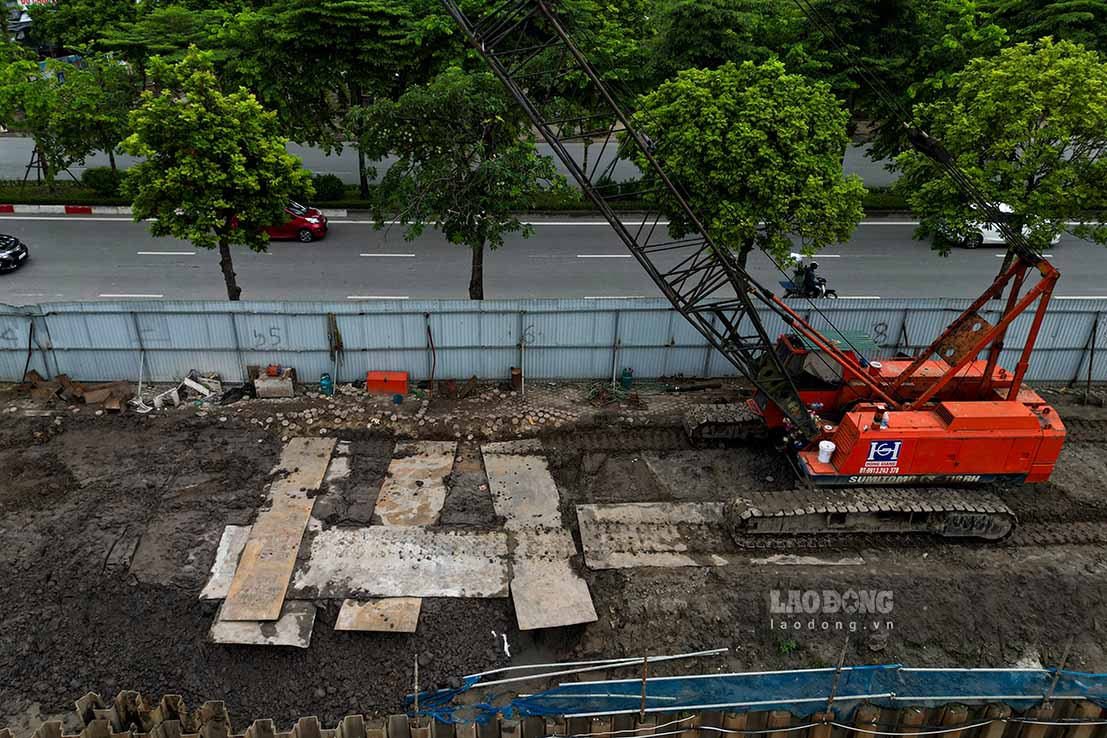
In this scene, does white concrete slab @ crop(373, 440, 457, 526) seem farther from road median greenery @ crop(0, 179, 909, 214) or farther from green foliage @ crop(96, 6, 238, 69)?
green foliage @ crop(96, 6, 238, 69)

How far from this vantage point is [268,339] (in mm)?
17922

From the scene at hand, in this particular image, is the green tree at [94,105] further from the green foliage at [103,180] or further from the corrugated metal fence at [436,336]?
the corrugated metal fence at [436,336]

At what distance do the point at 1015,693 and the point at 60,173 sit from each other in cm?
4138

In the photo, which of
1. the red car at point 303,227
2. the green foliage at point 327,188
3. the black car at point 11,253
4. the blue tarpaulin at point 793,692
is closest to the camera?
the blue tarpaulin at point 793,692

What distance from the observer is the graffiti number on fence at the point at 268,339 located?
58.5 feet

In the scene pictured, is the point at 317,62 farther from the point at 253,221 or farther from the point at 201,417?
the point at 201,417

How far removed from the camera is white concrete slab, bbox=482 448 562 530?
14102mm

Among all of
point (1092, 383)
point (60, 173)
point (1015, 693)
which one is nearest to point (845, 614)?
point (1015, 693)

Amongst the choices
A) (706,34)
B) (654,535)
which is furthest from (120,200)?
(654,535)

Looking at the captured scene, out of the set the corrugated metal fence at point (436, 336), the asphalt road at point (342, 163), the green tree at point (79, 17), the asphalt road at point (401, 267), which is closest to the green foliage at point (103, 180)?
the asphalt road at point (401, 267)

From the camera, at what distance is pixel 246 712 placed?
10.6m

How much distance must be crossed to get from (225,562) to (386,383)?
250 inches

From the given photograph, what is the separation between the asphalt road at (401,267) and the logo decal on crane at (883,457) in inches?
426

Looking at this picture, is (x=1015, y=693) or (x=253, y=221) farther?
(x=253, y=221)
